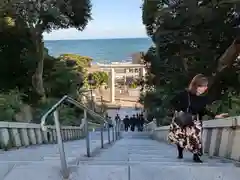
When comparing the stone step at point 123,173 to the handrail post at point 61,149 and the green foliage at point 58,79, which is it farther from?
the green foliage at point 58,79

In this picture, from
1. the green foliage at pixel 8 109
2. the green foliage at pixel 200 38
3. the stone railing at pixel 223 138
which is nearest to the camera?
the stone railing at pixel 223 138

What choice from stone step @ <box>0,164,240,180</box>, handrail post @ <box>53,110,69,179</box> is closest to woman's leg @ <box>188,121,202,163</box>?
Result: stone step @ <box>0,164,240,180</box>

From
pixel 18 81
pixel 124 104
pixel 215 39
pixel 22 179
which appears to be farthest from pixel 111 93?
pixel 22 179

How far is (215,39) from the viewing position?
16109mm

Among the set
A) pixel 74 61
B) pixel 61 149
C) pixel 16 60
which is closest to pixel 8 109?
pixel 61 149

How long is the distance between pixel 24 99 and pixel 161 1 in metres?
7.69

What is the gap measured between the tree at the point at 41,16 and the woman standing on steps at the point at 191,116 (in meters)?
15.5

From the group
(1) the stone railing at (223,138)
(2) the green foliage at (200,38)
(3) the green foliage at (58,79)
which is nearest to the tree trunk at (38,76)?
(3) the green foliage at (58,79)

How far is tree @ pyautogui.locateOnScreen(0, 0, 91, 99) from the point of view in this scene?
2155 centimetres

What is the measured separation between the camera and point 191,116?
6.72 metres

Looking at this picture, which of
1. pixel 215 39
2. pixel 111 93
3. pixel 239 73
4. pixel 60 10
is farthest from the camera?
pixel 111 93

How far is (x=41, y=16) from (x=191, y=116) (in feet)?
53.8

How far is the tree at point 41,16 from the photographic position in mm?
21547

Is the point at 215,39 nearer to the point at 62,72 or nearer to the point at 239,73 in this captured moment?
the point at 239,73
